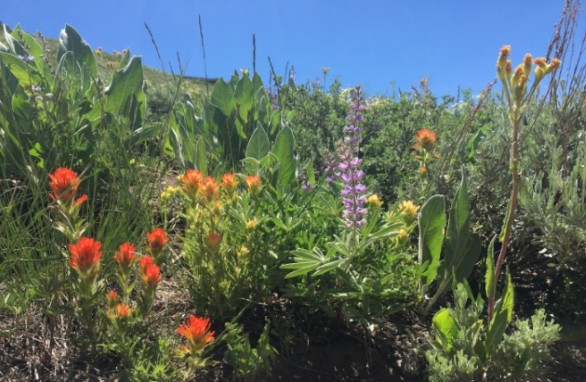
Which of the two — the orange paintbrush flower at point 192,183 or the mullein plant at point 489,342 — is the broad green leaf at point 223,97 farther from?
the mullein plant at point 489,342

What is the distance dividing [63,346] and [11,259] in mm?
400

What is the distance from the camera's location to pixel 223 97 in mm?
3434

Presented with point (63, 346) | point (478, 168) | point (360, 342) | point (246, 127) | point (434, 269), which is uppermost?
point (246, 127)

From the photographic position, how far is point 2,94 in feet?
9.60

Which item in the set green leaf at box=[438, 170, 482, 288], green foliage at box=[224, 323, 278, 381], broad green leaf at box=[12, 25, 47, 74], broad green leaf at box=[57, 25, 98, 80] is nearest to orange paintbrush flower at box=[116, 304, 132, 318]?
green foliage at box=[224, 323, 278, 381]

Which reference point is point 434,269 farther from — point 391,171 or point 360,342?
point 391,171

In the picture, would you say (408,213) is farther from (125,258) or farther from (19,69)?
(19,69)

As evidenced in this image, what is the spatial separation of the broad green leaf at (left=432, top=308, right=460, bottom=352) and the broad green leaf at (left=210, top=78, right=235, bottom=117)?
79.9 inches

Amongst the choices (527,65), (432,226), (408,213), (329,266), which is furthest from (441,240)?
(527,65)

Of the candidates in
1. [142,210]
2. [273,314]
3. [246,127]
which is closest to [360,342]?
[273,314]

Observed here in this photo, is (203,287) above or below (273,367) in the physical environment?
above

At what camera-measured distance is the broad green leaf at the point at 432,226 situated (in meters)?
2.31

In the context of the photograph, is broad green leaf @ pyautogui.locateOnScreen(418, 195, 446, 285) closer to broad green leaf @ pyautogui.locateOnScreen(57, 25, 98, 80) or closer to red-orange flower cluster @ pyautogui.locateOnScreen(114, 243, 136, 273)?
red-orange flower cluster @ pyautogui.locateOnScreen(114, 243, 136, 273)

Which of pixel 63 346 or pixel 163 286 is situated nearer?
pixel 63 346
